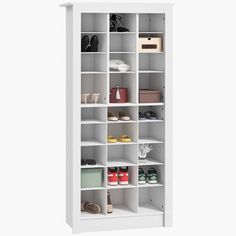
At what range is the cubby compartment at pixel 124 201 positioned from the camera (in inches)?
324

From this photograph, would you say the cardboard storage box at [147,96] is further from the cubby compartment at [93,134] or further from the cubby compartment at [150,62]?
the cubby compartment at [93,134]

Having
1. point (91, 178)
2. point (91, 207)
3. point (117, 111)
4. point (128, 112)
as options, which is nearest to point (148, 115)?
point (128, 112)

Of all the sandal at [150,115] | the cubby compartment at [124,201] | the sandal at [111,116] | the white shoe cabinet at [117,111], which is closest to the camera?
the white shoe cabinet at [117,111]

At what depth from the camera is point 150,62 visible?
337 inches

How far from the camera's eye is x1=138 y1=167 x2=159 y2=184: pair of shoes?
8336mm

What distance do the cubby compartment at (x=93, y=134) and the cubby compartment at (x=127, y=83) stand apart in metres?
0.46

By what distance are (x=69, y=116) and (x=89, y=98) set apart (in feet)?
1.19

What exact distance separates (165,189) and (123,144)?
67 centimetres

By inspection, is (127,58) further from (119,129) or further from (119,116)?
(119,129)

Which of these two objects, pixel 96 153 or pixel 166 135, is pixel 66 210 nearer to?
pixel 96 153

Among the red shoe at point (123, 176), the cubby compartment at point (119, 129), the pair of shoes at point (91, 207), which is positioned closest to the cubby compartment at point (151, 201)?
the red shoe at point (123, 176)

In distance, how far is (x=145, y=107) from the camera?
860 cm

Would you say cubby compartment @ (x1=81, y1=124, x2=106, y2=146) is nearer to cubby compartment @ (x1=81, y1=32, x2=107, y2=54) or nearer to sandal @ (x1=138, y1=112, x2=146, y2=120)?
sandal @ (x1=138, y1=112, x2=146, y2=120)

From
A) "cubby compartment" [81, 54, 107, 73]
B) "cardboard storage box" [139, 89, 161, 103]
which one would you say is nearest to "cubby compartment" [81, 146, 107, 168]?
"cardboard storage box" [139, 89, 161, 103]
